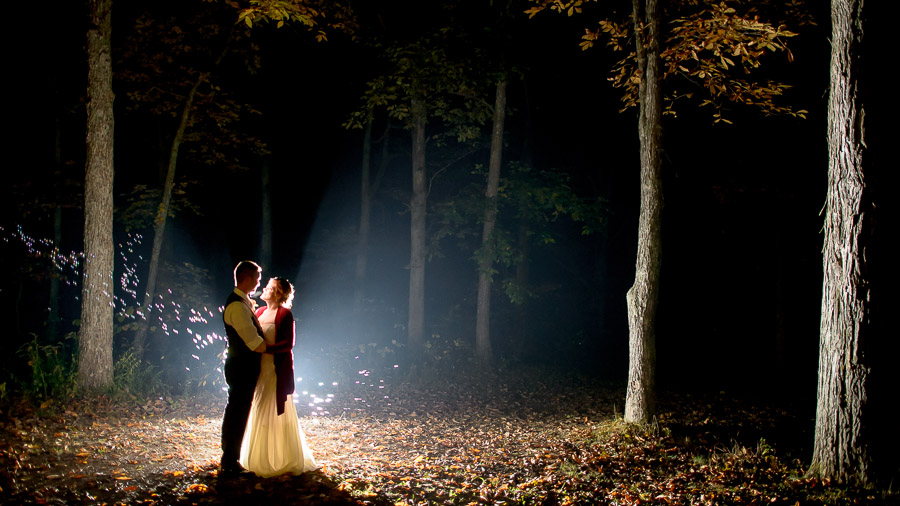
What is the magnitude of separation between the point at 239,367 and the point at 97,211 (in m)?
5.54

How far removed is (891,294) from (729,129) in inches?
513

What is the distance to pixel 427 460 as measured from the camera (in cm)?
677

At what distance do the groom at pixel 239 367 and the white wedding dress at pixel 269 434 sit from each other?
127mm

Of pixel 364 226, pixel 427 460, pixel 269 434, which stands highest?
pixel 364 226

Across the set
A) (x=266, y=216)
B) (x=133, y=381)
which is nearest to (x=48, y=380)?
(x=133, y=381)

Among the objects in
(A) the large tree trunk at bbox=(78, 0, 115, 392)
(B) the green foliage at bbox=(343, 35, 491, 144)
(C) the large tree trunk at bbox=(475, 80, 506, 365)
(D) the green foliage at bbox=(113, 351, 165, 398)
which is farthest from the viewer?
(C) the large tree trunk at bbox=(475, 80, 506, 365)

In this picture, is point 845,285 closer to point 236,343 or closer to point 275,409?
point 275,409

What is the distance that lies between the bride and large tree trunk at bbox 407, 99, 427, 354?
9786mm

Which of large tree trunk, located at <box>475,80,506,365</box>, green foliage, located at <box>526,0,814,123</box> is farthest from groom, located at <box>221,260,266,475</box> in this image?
large tree trunk, located at <box>475,80,506,365</box>

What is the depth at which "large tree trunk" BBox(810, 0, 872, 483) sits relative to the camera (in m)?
5.25

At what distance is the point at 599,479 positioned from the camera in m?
5.67

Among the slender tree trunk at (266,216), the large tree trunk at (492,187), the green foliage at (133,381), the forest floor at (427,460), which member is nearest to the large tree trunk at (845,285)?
the forest floor at (427,460)

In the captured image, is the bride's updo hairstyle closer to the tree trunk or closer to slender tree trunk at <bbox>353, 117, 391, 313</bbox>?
the tree trunk

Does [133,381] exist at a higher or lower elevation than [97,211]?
lower
